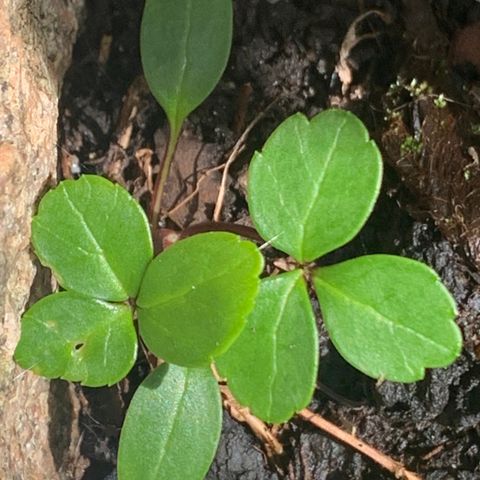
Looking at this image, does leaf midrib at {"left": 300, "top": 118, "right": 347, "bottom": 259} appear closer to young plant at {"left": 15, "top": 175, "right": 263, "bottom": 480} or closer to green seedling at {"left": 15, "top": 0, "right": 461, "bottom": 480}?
green seedling at {"left": 15, "top": 0, "right": 461, "bottom": 480}

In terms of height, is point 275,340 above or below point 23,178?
below

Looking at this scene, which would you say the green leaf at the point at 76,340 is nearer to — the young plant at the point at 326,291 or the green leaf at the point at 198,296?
the green leaf at the point at 198,296

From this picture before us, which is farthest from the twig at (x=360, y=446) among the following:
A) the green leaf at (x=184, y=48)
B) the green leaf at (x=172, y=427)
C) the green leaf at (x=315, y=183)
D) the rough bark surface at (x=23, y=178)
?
the green leaf at (x=184, y=48)

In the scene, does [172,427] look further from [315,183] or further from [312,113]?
[312,113]

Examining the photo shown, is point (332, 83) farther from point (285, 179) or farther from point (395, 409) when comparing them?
point (395, 409)

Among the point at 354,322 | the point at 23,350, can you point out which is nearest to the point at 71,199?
the point at 23,350

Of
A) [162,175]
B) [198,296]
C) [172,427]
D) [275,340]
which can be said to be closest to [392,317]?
[275,340]
